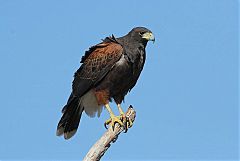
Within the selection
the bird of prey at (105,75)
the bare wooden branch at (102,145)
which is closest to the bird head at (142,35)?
the bird of prey at (105,75)

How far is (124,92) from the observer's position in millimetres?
8258

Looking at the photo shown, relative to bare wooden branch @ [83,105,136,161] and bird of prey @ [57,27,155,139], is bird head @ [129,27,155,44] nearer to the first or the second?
bird of prey @ [57,27,155,139]

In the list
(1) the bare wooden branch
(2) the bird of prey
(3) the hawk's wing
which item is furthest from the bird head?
(1) the bare wooden branch

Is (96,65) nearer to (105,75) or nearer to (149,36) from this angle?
(105,75)

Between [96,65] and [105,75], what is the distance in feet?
0.84

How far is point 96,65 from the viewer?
27.0 feet

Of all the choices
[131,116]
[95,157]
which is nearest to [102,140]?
[95,157]

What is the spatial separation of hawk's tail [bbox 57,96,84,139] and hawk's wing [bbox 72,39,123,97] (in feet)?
0.63

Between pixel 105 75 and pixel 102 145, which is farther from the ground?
pixel 105 75

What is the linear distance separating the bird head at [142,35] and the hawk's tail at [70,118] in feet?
4.66

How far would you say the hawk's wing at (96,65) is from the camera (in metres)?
8.05

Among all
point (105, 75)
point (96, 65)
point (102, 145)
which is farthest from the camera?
point (96, 65)

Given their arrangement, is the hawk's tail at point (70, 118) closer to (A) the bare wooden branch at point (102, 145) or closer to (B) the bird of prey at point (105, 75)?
(B) the bird of prey at point (105, 75)

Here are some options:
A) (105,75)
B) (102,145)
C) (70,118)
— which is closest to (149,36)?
(105,75)
